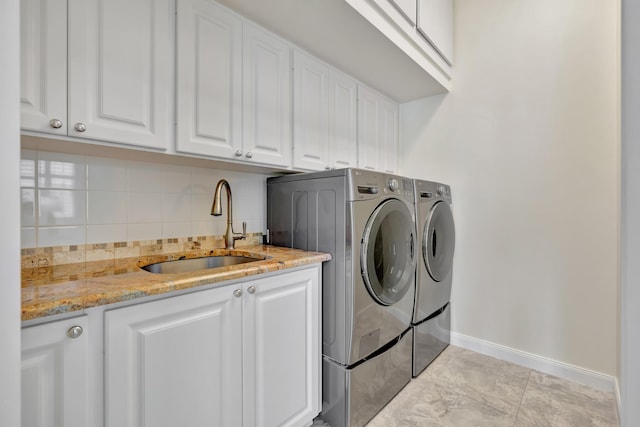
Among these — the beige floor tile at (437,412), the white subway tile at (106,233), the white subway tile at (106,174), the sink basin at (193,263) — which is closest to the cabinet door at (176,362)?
the sink basin at (193,263)

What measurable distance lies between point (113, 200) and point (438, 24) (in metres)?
2.47

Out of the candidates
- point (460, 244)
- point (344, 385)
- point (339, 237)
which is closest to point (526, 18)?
point (460, 244)

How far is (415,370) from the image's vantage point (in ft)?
6.54

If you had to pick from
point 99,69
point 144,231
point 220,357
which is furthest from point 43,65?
point 220,357

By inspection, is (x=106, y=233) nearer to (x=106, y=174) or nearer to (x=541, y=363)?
(x=106, y=174)

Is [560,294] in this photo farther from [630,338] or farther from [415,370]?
[630,338]

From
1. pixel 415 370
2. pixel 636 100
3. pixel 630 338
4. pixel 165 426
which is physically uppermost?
pixel 636 100

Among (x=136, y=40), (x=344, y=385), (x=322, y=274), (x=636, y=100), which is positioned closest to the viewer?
(x=636, y=100)

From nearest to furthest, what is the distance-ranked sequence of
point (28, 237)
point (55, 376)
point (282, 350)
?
point (55, 376) < point (28, 237) < point (282, 350)

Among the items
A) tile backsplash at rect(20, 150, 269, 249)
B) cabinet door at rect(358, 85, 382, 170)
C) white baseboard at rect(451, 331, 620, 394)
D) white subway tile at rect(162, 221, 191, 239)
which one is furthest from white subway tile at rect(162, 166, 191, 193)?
white baseboard at rect(451, 331, 620, 394)

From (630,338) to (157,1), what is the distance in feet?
6.03

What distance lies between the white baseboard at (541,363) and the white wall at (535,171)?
0.04 m

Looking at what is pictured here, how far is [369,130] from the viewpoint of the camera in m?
2.40

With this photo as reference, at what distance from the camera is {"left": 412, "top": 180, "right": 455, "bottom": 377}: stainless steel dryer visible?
2029mm
